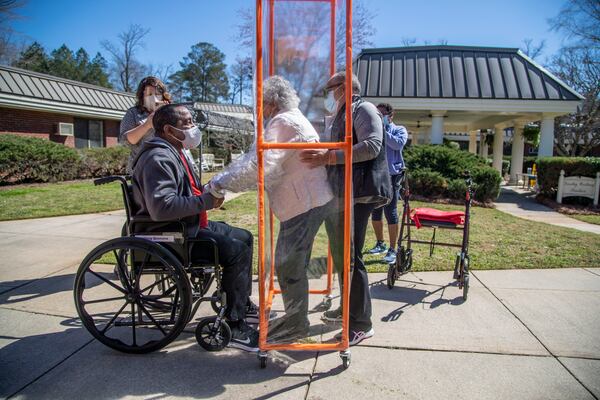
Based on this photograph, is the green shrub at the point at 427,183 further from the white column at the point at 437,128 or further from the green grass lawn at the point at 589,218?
the white column at the point at 437,128

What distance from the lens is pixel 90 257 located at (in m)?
2.66

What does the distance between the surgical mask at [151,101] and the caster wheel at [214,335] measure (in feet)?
6.67

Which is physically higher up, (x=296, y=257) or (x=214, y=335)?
(x=296, y=257)

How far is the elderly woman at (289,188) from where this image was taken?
2475 millimetres

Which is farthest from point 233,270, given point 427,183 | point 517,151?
point 517,151

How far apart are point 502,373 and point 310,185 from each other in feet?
5.47

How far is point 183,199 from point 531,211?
9.63 m

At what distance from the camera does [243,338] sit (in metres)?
2.82

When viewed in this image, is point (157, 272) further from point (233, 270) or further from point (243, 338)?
point (243, 338)

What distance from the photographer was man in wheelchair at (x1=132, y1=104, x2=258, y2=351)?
260 cm

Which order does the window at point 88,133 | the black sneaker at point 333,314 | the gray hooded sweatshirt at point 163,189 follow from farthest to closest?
the window at point 88,133
the black sneaker at point 333,314
the gray hooded sweatshirt at point 163,189

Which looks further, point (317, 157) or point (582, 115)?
point (582, 115)

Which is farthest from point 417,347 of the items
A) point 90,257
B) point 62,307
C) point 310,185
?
point 62,307

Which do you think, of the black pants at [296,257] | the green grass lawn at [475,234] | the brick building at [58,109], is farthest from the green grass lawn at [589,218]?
the brick building at [58,109]
